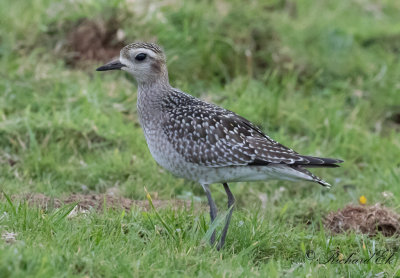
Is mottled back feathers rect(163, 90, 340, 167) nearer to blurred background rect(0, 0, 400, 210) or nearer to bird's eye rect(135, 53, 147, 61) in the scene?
bird's eye rect(135, 53, 147, 61)

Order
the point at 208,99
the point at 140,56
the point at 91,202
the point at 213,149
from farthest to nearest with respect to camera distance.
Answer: the point at 208,99 → the point at 140,56 → the point at 91,202 → the point at 213,149

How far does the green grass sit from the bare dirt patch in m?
0.29

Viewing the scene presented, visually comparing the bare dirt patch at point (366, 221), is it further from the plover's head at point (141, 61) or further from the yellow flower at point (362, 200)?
the plover's head at point (141, 61)

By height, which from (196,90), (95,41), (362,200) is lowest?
(362,200)

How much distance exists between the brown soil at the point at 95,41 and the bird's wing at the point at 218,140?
4062 millimetres

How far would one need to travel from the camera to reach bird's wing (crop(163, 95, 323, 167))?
6730 millimetres

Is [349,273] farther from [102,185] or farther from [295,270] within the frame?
[102,185]

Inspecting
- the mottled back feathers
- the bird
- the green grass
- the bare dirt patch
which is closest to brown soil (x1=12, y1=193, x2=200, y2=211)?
the green grass

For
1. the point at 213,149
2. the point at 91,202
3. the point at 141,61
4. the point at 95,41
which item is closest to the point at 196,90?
the point at 95,41

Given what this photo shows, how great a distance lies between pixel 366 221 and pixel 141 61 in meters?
2.95

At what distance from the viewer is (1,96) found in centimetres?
959

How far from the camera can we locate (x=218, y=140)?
270 inches

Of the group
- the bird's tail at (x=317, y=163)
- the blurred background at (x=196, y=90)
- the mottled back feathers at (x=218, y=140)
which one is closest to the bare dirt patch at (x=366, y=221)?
the blurred background at (x=196, y=90)

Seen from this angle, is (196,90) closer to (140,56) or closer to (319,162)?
(140,56)
